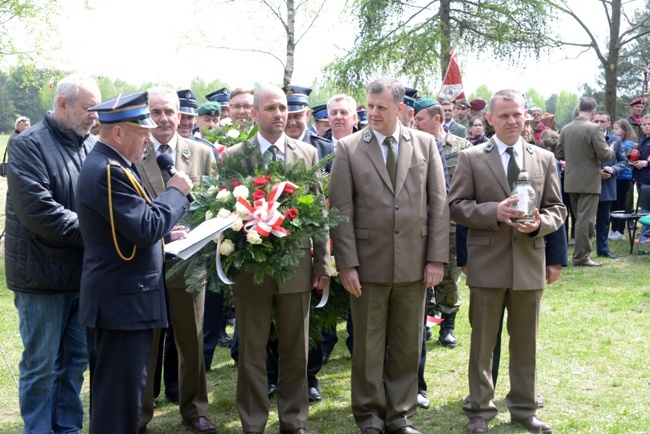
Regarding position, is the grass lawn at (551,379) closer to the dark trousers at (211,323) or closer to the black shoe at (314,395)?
the black shoe at (314,395)

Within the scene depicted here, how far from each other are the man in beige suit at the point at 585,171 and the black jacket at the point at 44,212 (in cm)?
887

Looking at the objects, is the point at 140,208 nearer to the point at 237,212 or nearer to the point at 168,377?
the point at 237,212

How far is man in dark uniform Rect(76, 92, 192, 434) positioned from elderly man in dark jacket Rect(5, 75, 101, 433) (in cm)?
62

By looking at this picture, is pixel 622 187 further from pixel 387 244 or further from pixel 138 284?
pixel 138 284

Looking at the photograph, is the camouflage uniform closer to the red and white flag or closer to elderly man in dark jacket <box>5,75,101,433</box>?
elderly man in dark jacket <box>5,75,101,433</box>

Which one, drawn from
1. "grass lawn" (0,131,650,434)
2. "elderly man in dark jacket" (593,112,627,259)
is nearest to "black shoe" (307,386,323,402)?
"grass lawn" (0,131,650,434)

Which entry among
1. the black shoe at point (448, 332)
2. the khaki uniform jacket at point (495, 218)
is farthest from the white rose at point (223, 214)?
the black shoe at point (448, 332)

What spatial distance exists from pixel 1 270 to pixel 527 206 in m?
9.96

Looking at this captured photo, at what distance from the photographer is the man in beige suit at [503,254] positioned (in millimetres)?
5188

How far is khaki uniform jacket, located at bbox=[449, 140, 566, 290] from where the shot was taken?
5.16 meters

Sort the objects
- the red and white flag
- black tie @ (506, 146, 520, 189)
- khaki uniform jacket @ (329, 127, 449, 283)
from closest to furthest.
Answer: khaki uniform jacket @ (329, 127, 449, 283)
black tie @ (506, 146, 520, 189)
the red and white flag

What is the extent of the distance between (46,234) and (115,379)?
1070 millimetres

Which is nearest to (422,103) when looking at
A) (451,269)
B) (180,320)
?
(451,269)

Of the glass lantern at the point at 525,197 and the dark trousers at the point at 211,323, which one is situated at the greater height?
the glass lantern at the point at 525,197
